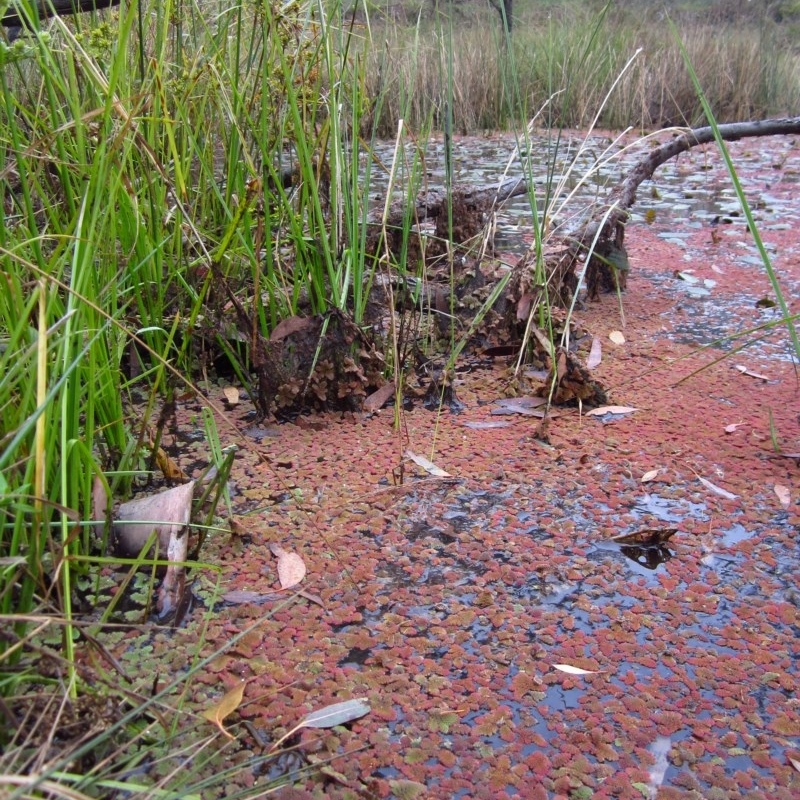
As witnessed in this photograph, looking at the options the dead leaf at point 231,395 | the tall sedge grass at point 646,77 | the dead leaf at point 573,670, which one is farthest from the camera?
the tall sedge grass at point 646,77

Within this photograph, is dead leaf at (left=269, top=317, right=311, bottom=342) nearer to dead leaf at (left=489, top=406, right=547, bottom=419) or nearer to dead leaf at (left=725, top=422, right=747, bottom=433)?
dead leaf at (left=489, top=406, right=547, bottom=419)

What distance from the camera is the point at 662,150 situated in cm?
261

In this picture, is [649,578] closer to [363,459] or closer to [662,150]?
[363,459]

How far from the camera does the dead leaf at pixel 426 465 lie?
4.65ft

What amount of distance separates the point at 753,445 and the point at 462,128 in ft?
16.1

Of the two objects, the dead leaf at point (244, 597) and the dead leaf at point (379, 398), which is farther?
the dead leaf at point (379, 398)

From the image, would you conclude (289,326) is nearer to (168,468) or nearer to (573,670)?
(168,468)

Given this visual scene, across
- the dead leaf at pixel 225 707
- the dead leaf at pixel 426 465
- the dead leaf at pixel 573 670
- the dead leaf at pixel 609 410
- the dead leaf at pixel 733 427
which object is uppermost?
the dead leaf at pixel 225 707

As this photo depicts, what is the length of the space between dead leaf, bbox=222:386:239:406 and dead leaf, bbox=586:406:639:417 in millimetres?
733

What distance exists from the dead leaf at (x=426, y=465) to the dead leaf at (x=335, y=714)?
21.6 inches

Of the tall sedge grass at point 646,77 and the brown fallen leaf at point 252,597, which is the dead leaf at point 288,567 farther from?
the tall sedge grass at point 646,77

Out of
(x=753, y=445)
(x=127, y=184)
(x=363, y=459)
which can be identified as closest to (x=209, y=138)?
(x=127, y=184)

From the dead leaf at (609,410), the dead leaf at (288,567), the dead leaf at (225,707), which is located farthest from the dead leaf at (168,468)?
the dead leaf at (609,410)

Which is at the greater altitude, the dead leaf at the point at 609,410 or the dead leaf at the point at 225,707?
the dead leaf at the point at 225,707
